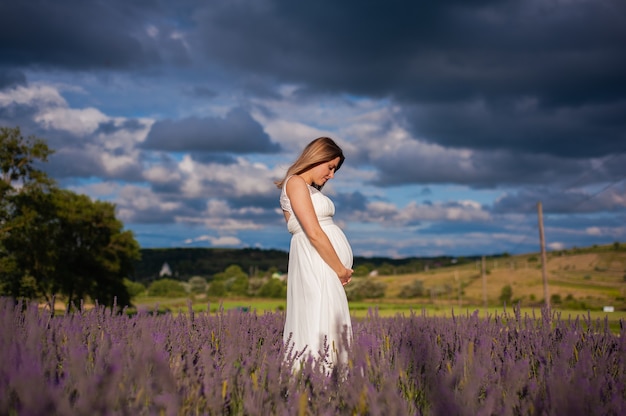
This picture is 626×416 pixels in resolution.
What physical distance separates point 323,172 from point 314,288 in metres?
0.95

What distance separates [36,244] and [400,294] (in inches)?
2052

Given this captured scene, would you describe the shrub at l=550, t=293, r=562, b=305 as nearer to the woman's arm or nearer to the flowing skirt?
the flowing skirt

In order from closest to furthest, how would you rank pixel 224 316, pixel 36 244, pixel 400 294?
1. pixel 224 316
2. pixel 36 244
3. pixel 400 294

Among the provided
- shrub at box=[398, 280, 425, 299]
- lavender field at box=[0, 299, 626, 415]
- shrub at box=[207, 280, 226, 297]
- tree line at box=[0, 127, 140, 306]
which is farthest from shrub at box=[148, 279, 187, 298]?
lavender field at box=[0, 299, 626, 415]

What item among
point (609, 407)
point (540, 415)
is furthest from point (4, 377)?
point (609, 407)

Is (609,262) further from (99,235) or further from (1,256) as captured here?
(1,256)

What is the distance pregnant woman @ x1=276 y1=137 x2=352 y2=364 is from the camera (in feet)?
14.5

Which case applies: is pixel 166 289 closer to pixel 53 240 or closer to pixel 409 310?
pixel 53 240

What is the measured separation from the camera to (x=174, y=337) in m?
4.51

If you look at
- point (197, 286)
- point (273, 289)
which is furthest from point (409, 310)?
point (197, 286)

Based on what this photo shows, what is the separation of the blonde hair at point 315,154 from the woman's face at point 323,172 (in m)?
0.04

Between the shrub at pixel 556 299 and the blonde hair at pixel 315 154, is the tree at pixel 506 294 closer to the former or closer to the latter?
the shrub at pixel 556 299

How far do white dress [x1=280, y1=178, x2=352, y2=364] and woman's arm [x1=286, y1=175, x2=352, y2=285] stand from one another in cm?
17

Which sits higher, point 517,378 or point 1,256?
point 1,256
